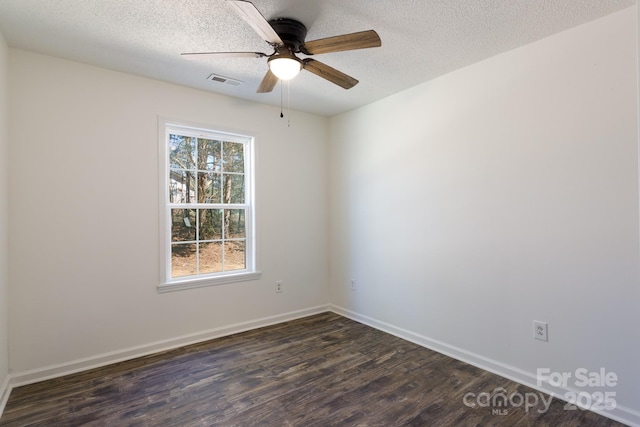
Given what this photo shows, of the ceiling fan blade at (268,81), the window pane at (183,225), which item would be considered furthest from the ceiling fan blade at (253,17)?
the window pane at (183,225)

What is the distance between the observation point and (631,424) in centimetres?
197

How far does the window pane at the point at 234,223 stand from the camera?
3.58 metres

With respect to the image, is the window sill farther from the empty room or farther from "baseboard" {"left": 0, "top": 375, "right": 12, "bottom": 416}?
"baseboard" {"left": 0, "top": 375, "right": 12, "bottom": 416}

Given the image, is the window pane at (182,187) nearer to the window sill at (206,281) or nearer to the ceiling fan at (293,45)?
the window sill at (206,281)

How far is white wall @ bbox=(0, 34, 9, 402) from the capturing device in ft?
7.43

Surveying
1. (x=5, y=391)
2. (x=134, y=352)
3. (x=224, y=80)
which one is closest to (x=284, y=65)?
(x=224, y=80)

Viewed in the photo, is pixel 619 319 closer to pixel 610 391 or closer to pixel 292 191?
pixel 610 391

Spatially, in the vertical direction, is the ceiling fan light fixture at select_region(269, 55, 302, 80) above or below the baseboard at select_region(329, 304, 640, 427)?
above

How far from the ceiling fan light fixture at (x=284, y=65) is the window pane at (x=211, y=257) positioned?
202 cm

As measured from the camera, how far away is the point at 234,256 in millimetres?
3625

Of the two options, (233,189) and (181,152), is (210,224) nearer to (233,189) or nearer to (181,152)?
(233,189)

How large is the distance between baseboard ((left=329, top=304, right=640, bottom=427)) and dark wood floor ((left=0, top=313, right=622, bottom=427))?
0.07 meters

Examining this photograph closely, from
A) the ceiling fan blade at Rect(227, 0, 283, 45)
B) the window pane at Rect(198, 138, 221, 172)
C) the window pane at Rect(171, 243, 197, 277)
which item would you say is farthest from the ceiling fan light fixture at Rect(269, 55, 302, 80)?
the window pane at Rect(171, 243, 197, 277)

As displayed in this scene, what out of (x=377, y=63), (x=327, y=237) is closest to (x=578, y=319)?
(x=377, y=63)
